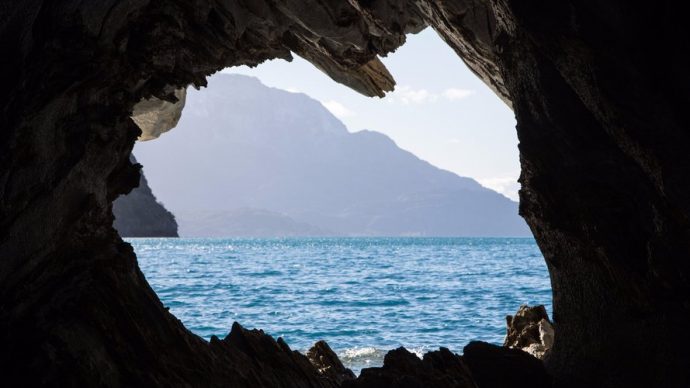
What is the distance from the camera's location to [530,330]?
1188 centimetres

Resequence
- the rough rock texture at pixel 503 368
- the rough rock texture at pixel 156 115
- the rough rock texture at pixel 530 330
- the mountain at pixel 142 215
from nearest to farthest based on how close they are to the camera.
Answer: the rough rock texture at pixel 503 368 → the rough rock texture at pixel 530 330 → the rough rock texture at pixel 156 115 → the mountain at pixel 142 215

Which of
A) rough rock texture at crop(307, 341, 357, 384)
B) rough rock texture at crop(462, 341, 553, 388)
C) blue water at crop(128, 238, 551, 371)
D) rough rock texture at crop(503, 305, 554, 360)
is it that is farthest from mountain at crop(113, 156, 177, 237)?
rough rock texture at crop(462, 341, 553, 388)

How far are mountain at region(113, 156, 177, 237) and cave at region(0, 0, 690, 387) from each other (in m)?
99.6

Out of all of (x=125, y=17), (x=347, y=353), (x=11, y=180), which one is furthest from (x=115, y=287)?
(x=347, y=353)

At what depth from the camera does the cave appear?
583cm

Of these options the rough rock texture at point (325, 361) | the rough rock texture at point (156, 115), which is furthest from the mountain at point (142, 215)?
the rough rock texture at point (325, 361)

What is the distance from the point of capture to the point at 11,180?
18.8 ft

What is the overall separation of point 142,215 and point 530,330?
104 m

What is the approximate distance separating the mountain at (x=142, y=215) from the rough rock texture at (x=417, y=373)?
3934 inches

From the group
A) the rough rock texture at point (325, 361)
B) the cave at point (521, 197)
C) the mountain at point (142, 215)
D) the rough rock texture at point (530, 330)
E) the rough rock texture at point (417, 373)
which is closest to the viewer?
the cave at point (521, 197)

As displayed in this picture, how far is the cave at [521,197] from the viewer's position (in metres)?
5.83

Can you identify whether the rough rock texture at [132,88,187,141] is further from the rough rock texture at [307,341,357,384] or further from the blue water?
the rough rock texture at [307,341,357,384]

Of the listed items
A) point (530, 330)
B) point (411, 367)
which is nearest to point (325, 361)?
point (411, 367)

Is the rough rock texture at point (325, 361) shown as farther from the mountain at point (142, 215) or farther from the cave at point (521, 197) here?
the mountain at point (142, 215)
